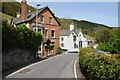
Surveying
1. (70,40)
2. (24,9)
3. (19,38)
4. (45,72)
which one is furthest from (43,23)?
(45,72)

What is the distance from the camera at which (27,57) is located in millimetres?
33594

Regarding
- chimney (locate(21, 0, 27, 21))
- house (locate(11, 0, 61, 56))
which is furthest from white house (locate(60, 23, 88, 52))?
chimney (locate(21, 0, 27, 21))

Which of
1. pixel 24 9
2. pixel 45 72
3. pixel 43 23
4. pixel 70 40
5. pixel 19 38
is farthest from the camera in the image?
pixel 70 40

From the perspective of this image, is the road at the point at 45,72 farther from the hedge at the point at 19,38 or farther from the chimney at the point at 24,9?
the chimney at the point at 24,9

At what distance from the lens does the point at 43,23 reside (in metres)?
54.8

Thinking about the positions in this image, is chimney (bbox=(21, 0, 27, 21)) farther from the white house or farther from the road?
the white house

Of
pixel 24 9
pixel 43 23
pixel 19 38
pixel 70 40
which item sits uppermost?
pixel 24 9

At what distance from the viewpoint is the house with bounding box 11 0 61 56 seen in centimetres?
5184

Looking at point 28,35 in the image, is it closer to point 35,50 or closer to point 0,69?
point 35,50

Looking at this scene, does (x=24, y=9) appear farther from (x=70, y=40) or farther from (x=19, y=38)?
(x=70, y=40)

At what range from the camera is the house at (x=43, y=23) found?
2041 inches

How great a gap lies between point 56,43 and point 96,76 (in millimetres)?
45830

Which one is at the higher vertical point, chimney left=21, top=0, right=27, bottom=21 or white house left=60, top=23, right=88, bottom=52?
chimney left=21, top=0, right=27, bottom=21

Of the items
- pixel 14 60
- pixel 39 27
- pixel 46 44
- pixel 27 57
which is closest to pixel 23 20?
pixel 39 27
